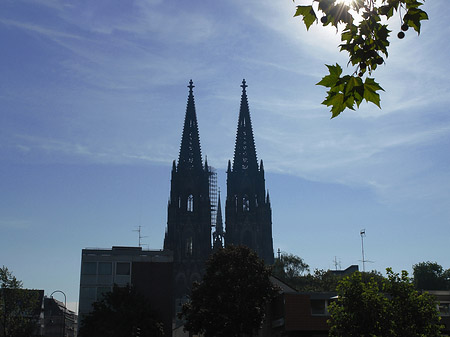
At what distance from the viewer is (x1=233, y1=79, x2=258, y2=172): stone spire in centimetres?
13500

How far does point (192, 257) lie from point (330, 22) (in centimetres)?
12197

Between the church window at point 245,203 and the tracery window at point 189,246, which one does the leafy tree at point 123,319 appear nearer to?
the tracery window at point 189,246

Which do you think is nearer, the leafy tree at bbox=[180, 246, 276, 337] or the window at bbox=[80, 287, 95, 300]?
the leafy tree at bbox=[180, 246, 276, 337]

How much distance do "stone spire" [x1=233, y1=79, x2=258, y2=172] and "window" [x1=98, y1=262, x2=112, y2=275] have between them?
50.1m

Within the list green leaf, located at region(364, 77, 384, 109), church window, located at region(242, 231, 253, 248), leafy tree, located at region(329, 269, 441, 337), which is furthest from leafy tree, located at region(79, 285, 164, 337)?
church window, located at region(242, 231, 253, 248)

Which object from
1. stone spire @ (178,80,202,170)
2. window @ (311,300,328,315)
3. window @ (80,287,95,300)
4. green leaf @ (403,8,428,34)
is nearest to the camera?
green leaf @ (403,8,428,34)

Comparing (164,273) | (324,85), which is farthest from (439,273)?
(324,85)

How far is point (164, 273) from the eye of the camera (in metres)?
86.3

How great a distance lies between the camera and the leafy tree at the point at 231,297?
53.9 metres

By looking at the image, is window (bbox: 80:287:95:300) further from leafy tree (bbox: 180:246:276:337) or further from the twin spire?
the twin spire

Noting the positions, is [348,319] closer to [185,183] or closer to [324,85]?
[324,85]

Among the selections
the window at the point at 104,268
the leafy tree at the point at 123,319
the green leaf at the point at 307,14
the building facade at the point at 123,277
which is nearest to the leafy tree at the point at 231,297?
the leafy tree at the point at 123,319

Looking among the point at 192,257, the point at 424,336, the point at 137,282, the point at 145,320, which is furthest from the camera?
the point at 192,257

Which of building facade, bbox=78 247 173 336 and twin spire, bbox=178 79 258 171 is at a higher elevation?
twin spire, bbox=178 79 258 171
